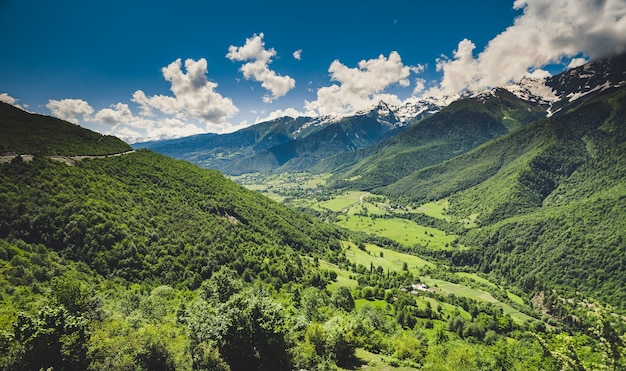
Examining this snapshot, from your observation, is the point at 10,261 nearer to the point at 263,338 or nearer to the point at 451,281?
the point at 263,338

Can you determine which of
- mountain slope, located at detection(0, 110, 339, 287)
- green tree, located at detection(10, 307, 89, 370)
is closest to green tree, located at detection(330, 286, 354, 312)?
mountain slope, located at detection(0, 110, 339, 287)

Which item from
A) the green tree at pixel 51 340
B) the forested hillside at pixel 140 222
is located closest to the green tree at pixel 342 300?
the forested hillside at pixel 140 222

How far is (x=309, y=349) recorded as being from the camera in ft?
141

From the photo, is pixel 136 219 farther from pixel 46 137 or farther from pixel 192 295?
pixel 46 137

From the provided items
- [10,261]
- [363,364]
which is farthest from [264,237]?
[363,364]

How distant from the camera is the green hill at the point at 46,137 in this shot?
12638cm

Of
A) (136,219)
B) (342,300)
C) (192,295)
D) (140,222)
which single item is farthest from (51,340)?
(136,219)

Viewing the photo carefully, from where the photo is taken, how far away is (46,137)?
144 meters

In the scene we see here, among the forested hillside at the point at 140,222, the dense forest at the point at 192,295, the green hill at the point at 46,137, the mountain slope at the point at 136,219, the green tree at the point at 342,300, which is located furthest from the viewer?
the green hill at the point at 46,137

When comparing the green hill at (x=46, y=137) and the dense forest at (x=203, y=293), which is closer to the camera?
the dense forest at (x=203, y=293)

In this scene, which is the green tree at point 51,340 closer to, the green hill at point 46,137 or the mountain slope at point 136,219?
the mountain slope at point 136,219

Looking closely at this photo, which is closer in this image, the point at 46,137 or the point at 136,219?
the point at 136,219

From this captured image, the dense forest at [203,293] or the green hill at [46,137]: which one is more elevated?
the green hill at [46,137]

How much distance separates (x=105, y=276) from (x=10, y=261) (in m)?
21.3
